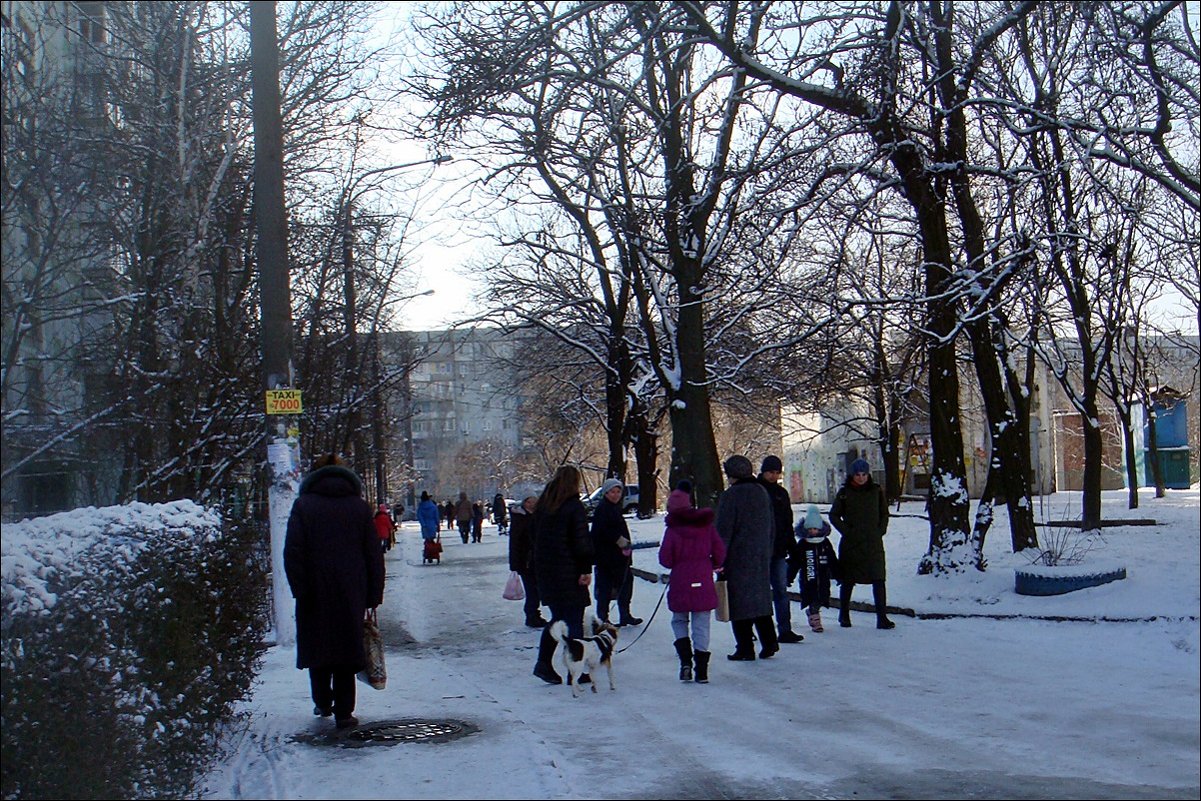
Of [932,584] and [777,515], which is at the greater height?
[777,515]

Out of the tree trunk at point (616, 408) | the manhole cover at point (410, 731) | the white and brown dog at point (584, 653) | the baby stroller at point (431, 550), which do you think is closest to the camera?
the manhole cover at point (410, 731)

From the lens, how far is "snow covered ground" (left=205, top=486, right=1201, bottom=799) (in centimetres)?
634

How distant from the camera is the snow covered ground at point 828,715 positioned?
6344mm

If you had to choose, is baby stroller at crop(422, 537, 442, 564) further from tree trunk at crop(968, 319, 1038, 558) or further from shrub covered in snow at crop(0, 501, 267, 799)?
shrub covered in snow at crop(0, 501, 267, 799)

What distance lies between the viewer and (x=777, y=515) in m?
12.8

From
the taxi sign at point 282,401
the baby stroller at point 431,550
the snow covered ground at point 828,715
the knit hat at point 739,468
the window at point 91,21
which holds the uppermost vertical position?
the window at point 91,21

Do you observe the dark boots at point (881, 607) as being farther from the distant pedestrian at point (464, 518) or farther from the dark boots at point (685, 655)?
the distant pedestrian at point (464, 518)

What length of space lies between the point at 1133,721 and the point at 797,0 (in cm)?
890

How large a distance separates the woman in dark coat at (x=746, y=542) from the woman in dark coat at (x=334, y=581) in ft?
12.9

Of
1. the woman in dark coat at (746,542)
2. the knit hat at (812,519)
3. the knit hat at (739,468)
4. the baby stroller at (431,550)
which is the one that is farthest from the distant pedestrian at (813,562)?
the baby stroller at (431,550)

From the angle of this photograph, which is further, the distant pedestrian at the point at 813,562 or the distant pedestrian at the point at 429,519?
the distant pedestrian at the point at 429,519

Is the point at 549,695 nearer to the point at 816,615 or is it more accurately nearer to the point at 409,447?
the point at 816,615

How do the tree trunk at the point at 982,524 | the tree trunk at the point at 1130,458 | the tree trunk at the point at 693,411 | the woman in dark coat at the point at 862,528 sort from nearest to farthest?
1. the woman in dark coat at the point at 862,528
2. the tree trunk at the point at 982,524
3. the tree trunk at the point at 693,411
4. the tree trunk at the point at 1130,458

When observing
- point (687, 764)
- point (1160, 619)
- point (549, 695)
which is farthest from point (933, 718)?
point (1160, 619)
